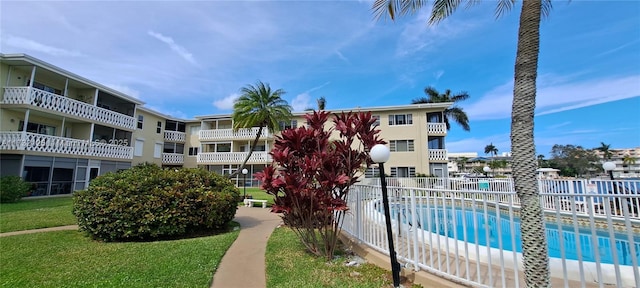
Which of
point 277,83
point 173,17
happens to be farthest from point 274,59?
point 277,83

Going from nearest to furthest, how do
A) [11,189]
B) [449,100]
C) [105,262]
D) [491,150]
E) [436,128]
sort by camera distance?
[105,262]
[11,189]
[436,128]
[449,100]
[491,150]

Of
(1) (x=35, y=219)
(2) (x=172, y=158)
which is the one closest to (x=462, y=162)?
(2) (x=172, y=158)

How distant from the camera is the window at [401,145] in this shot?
27.7 meters

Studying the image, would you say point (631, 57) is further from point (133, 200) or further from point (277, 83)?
point (277, 83)

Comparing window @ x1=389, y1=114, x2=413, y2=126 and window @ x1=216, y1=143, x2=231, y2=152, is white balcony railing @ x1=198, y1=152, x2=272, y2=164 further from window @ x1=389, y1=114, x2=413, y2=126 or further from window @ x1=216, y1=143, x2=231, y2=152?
window @ x1=389, y1=114, x2=413, y2=126

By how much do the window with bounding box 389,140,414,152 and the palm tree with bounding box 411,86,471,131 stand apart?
8246mm

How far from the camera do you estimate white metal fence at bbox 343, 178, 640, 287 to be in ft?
9.84

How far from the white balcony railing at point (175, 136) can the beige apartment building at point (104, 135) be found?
0.34 ft

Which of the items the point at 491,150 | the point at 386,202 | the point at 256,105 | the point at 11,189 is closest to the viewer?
the point at 386,202

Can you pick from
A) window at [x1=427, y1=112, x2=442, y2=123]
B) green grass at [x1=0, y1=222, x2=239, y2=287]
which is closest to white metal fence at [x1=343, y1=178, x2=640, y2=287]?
green grass at [x1=0, y1=222, x2=239, y2=287]

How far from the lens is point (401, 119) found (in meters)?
28.3

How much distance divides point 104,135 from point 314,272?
2647 cm

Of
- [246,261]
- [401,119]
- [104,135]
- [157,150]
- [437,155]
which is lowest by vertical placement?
[246,261]

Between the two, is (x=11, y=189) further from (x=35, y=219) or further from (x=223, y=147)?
(x=223, y=147)
